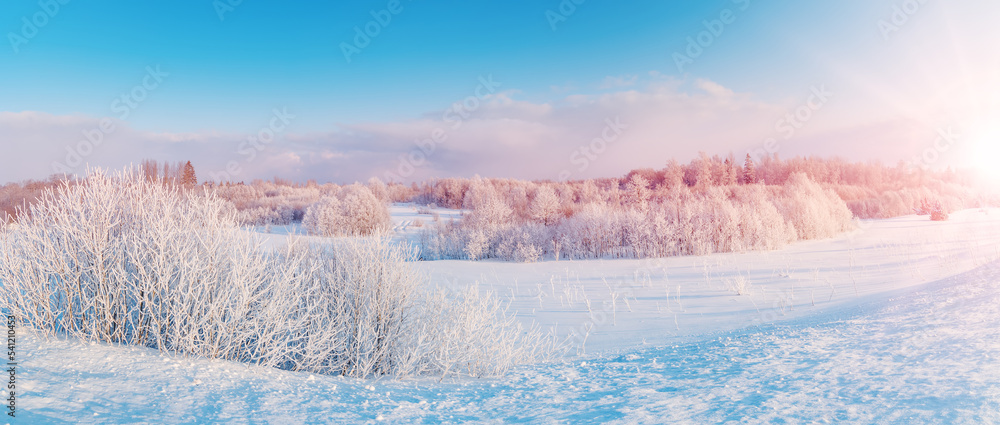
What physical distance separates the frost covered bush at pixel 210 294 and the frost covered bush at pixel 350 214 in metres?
16.5

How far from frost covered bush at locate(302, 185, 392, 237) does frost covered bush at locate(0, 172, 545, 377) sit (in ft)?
54.0

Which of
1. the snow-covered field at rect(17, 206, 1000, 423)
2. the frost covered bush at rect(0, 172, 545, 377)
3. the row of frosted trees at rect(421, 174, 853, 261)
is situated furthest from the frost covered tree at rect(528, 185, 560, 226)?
the frost covered bush at rect(0, 172, 545, 377)

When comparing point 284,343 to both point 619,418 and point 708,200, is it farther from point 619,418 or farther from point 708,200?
point 708,200

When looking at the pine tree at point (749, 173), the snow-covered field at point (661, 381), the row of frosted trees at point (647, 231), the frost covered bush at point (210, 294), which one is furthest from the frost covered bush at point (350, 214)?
the pine tree at point (749, 173)

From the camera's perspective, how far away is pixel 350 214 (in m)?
22.9

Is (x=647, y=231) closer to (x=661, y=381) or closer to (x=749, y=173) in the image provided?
(x=661, y=381)

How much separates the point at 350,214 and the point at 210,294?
18.5 meters

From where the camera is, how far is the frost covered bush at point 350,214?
2209 cm

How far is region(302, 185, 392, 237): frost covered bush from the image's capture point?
2209 centimetres

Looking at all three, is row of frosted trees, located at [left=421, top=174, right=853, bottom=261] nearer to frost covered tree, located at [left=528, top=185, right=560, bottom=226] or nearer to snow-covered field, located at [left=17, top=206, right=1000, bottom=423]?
frost covered tree, located at [left=528, top=185, right=560, bottom=226]

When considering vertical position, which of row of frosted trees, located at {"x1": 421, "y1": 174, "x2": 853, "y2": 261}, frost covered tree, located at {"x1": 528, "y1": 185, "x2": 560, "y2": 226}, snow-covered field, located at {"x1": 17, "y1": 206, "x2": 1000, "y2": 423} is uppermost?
frost covered tree, located at {"x1": 528, "y1": 185, "x2": 560, "y2": 226}

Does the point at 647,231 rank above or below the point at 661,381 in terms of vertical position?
above

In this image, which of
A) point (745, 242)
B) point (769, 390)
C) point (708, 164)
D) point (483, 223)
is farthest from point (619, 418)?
point (708, 164)

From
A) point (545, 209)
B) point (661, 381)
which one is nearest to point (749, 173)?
point (545, 209)
